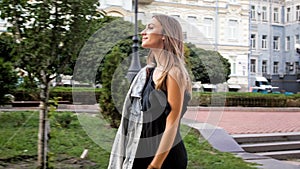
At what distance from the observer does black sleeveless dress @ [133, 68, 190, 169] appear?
6.91ft

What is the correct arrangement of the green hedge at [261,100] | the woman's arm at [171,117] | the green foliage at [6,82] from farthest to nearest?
the green hedge at [261,100] < the green foliage at [6,82] < the woman's arm at [171,117]

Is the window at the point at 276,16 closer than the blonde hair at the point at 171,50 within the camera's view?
No

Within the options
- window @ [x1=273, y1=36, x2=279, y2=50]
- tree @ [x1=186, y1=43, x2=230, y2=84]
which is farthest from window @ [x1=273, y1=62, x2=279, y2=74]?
tree @ [x1=186, y1=43, x2=230, y2=84]

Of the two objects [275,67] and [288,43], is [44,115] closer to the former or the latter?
[275,67]

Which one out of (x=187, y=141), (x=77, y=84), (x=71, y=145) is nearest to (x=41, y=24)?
(x=77, y=84)

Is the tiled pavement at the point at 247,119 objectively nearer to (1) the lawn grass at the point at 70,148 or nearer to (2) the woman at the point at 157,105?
(2) the woman at the point at 157,105

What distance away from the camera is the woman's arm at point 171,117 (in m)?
2.05

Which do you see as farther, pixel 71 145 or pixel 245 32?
pixel 245 32

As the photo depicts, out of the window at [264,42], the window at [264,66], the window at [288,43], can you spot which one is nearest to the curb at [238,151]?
the window at [264,66]

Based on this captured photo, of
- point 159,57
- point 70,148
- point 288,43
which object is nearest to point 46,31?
point 159,57

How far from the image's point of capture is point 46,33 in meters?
4.16

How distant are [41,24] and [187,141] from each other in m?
4.21

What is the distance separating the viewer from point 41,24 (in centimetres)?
416

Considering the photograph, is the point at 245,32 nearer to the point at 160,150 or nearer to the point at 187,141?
the point at 187,141
